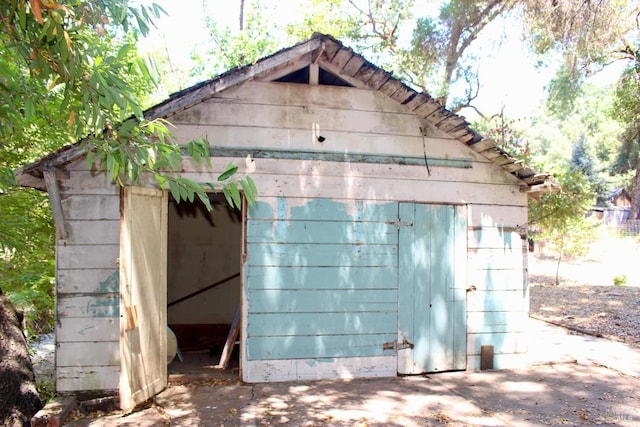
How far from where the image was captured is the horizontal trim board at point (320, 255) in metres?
5.55

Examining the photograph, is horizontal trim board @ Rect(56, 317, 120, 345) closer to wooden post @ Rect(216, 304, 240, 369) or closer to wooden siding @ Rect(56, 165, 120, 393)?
wooden siding @ Rect(56, 165, 120, 393)

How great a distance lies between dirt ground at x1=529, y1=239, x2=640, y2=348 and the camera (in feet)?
30.8

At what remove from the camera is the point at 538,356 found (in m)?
6.69

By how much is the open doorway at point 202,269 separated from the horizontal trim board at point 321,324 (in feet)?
10.9

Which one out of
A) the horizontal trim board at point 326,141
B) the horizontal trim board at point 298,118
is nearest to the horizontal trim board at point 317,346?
the horizontal trim board at point 326,141

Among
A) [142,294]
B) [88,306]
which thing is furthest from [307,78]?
[88,306]

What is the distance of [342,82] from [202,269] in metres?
4.88

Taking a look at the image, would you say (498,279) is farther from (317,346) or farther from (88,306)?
(88,306)

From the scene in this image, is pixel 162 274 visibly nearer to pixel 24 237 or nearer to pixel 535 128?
pixel 24 237

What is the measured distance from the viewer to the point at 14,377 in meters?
4.61

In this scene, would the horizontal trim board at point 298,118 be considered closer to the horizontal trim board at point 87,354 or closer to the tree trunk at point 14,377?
the horizontal trim board at point 87,354

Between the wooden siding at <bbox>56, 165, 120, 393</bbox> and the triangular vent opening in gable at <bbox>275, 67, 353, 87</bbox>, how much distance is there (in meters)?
2.49

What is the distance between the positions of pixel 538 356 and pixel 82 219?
6.18 m

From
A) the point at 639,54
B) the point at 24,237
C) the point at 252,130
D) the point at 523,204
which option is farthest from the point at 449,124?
the point at 639,54
